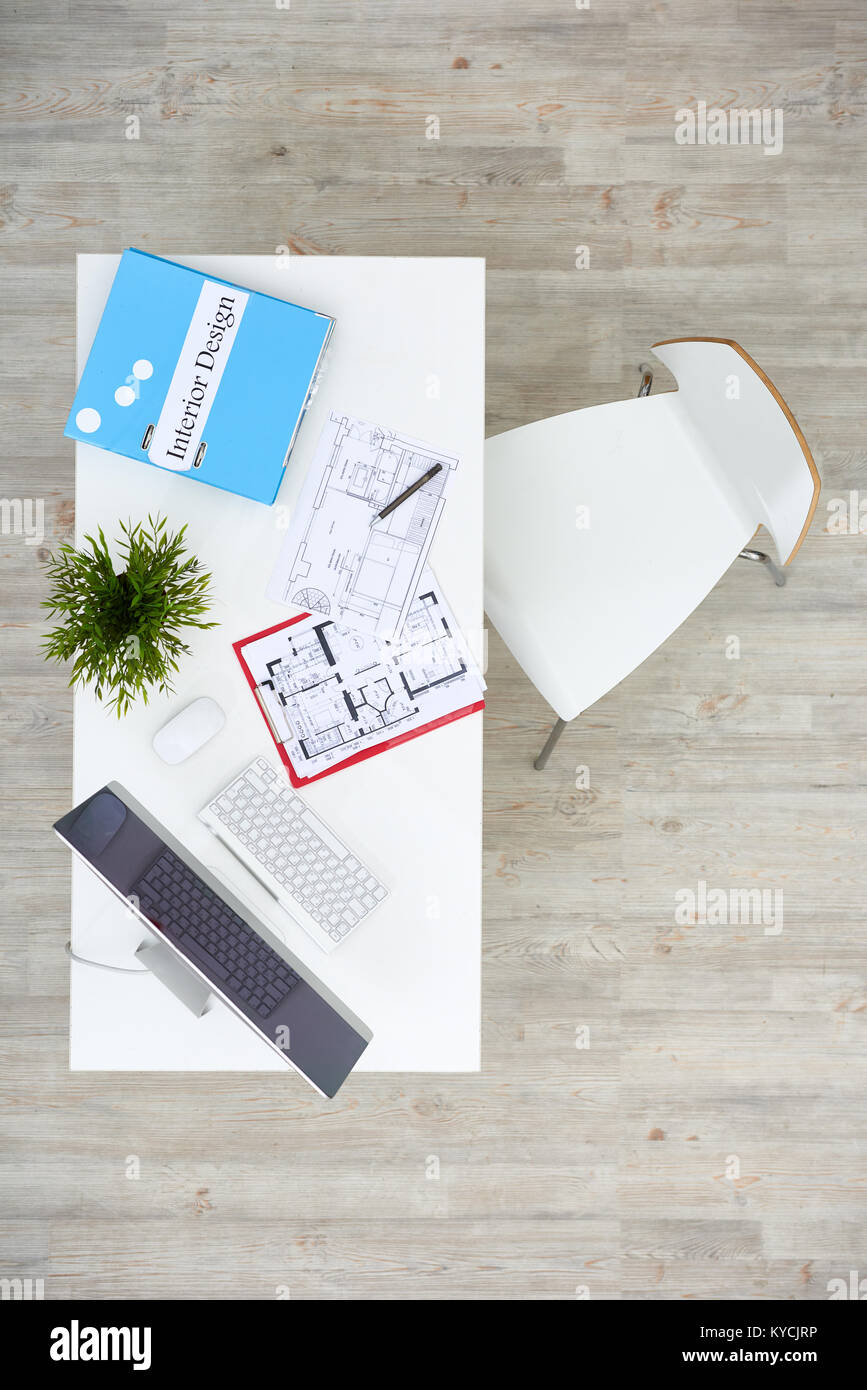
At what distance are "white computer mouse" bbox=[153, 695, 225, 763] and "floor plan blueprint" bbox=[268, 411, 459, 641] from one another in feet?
0.68

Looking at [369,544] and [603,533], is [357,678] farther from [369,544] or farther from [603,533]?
[603,533]

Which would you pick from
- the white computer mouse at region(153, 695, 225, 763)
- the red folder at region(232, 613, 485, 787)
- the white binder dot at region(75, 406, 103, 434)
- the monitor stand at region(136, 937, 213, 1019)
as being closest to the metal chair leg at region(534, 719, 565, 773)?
the red folder at region(232, 613, 485, 787)

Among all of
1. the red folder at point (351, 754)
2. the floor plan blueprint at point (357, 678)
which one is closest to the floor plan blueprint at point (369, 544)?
the floor plan blueprint at point (357, 678)

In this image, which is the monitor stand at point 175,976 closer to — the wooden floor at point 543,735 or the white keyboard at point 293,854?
the white keyboard at point 293,854

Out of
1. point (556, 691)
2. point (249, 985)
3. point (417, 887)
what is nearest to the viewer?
point (249, 985)

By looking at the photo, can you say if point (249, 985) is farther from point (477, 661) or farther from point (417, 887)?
point (477, 661)

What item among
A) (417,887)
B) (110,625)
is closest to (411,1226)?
(417,887)

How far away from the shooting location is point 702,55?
211 cm

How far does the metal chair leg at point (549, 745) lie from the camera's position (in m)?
1.79

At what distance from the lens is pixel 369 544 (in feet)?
4.57

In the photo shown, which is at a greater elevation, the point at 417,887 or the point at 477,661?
the point at 477,661

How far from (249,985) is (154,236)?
1.77 m

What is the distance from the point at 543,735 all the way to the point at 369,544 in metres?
0.85

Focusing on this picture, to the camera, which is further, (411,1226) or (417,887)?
(411,1226)
